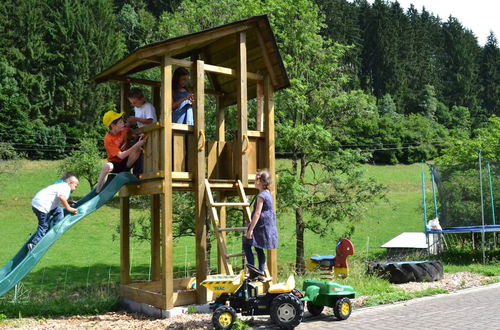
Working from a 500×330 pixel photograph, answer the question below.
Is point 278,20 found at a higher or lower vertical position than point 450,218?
higher

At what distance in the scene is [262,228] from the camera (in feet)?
25.7

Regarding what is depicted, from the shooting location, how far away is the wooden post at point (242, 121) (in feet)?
30.2

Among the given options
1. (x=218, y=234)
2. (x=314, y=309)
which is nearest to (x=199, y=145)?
(x=218, y=234)

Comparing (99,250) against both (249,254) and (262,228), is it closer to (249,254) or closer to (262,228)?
(249,254)

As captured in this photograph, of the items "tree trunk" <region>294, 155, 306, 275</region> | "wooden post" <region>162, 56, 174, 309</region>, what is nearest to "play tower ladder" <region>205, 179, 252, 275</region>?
"wooden post" <region>162, 56, 174, 309</region>

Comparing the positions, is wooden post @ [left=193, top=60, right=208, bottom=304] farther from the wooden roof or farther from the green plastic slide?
the green plastic slide

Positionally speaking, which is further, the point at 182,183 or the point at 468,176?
the point at 468,176

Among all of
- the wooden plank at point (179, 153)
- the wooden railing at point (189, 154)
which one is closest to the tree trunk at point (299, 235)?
the wooden railing at point (189, 154)

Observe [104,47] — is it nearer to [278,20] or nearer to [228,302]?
[278,20]

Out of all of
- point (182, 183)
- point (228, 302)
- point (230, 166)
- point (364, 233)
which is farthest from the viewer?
point (364, 233)

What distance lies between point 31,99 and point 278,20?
47425 mm

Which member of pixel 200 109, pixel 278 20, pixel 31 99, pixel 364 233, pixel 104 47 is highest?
pixel 104 47

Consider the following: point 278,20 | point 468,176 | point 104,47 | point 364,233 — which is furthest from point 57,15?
point 468,176

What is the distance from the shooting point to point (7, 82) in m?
54.8
